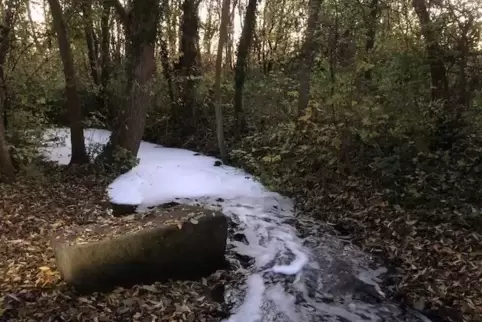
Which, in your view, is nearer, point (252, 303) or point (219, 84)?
point (252, 303)

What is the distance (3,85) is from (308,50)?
648cm

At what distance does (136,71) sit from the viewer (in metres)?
→ 10.5

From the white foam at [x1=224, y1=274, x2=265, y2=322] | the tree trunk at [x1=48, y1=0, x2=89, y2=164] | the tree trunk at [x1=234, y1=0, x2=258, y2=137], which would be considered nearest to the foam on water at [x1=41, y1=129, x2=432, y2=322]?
the white foam at [x1=224, y1=274, x2=265, y2=322]

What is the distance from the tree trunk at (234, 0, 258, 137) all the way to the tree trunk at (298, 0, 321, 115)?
2656mm

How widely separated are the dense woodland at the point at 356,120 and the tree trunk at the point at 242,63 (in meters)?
0.05

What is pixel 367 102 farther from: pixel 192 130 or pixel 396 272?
pixel 192 130

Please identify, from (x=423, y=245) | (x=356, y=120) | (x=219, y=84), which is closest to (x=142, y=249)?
(x=423, y=245)

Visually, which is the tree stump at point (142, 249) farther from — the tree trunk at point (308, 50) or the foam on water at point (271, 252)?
the tree trunk at point (308, 50)

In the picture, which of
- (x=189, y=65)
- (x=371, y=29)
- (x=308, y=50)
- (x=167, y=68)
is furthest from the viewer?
(x=167, y=68)

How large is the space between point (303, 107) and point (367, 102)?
2307mm

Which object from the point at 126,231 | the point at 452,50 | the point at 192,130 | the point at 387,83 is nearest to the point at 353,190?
the point at 387,83

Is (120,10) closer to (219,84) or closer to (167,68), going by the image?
(219,84)

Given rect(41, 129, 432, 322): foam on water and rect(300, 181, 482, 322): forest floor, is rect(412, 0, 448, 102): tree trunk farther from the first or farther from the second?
rect(41, 129, 432, 322): foam on water

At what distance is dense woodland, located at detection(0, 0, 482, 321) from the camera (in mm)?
6645
